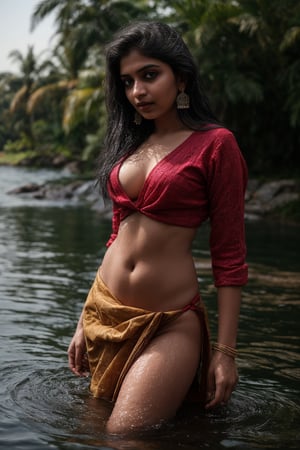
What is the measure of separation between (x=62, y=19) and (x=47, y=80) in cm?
1777

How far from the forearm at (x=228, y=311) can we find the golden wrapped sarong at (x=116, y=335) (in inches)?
4.4

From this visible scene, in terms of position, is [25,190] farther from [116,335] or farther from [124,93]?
[116,335]

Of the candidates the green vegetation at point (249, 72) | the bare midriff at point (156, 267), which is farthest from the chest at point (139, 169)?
the green vegetation at point (249, 72)

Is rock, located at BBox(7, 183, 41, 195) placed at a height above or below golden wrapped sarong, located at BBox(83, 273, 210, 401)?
below

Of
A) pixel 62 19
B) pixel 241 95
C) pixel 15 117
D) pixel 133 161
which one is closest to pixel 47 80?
pixel 15 117

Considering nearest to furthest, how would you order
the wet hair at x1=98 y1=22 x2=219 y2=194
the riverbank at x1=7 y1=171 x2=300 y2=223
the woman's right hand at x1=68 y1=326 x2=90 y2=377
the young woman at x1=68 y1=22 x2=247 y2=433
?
the young woman at x1=68 y1=22 x2=247 y2=433
the wet hair at x1=98 y1=22 x2=219 y2=194
the woman's right hand at x1=68 y1=326 x2=90 y2=377
the riverbank at x1=7 y1=171 x2=300 y2=223

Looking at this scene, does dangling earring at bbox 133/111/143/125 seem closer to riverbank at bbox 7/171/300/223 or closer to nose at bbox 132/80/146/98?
nose at bbox 132/80/146/98

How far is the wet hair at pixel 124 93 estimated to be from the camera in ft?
9.97

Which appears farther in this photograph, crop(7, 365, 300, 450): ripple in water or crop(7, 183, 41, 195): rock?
crop(7, 183, 41, 195): rock

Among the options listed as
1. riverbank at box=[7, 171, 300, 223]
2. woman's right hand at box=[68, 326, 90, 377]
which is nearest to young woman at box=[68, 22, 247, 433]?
woman's right hand at box=[68, 326, 90, 377]

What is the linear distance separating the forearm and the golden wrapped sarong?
0.11m

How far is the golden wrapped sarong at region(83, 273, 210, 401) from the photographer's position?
117 inches

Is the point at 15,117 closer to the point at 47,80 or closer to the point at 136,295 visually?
the point at 47,80

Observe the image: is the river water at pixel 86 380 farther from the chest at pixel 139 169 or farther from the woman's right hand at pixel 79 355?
the chest at pixel 139 169
